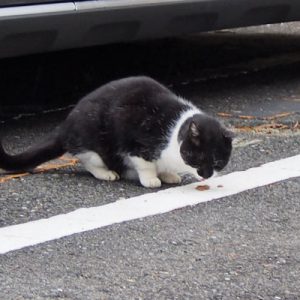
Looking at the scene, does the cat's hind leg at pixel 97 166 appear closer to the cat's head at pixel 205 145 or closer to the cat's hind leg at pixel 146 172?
the cat's hind leg at pixel 146 172

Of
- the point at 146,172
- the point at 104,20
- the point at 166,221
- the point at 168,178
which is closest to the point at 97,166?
the point at 146,172

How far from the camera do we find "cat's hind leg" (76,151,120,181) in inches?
207

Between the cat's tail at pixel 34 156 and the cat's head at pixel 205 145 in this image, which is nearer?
the cat's head at pixel 205 145

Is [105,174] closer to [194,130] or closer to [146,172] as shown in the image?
[146,172]

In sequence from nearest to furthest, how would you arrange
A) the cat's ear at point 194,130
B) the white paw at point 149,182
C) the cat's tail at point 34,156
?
the cat's ear at point 194,130
the white paw at point 149,182
the cat's tail at point 34,156

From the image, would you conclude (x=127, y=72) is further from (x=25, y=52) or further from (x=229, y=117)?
(x=25, y=52)

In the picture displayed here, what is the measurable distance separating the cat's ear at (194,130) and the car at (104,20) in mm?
1229

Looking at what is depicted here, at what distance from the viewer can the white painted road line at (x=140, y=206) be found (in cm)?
431

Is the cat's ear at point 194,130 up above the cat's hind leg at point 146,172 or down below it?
above

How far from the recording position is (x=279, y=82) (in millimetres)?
8328

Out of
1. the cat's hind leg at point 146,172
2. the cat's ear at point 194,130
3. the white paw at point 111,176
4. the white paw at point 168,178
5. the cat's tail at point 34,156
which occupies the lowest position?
the white paw at point 168,178

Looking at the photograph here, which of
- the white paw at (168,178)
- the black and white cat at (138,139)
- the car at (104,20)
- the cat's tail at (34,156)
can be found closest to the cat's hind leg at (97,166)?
the black and white cat at (138,139)

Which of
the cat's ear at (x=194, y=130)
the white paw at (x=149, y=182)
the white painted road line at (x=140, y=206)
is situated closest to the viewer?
the white painted road line at (x=140, y=206)

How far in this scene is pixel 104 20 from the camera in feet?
19.8
